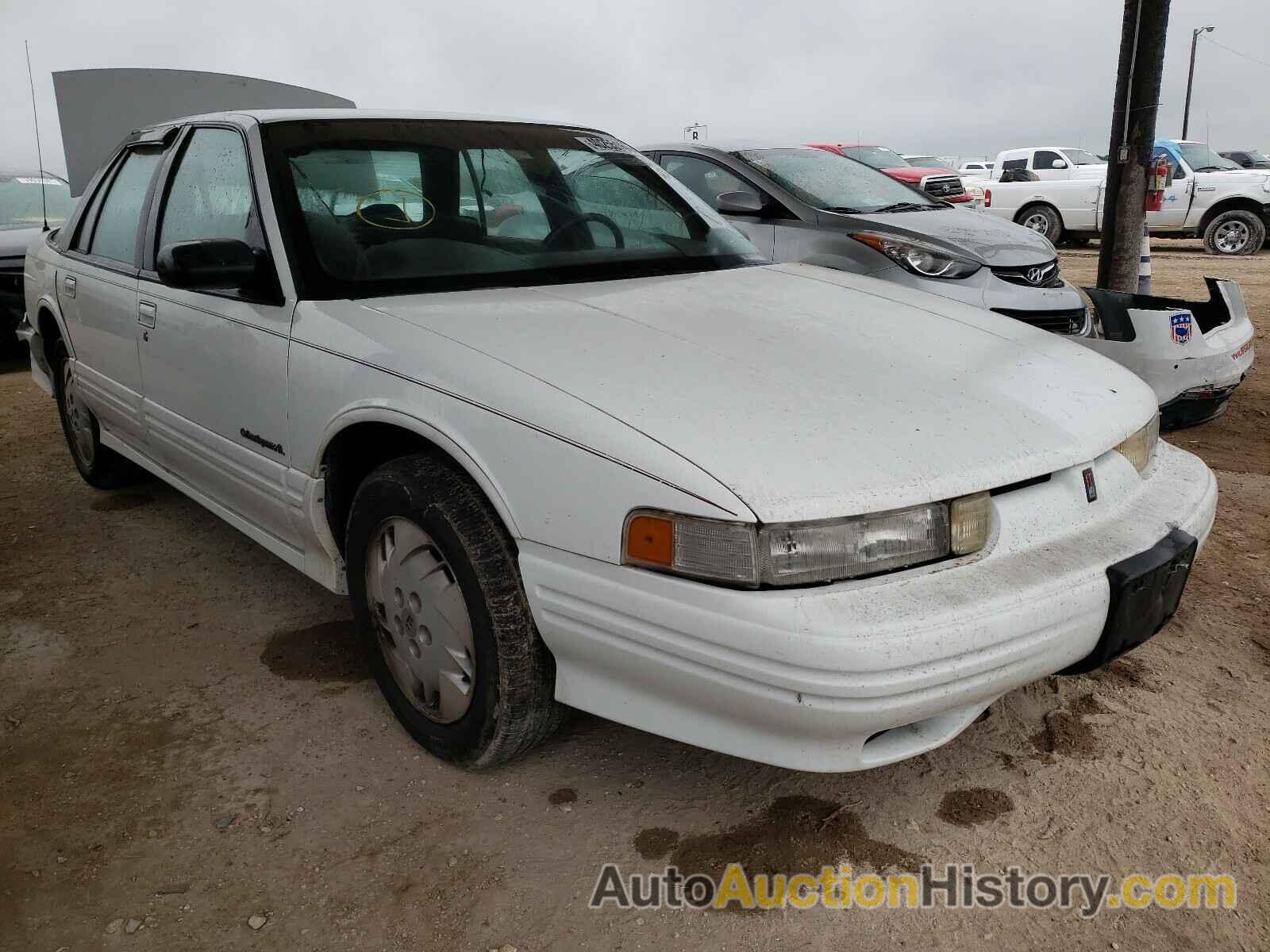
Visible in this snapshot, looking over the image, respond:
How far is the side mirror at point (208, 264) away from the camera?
2.55 meters

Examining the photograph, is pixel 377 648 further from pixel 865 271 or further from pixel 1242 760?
pixel 865 271

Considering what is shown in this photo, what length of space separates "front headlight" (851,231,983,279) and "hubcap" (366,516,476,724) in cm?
376

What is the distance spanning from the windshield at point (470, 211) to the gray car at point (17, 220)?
5.58m

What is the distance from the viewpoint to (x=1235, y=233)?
44.6 ft

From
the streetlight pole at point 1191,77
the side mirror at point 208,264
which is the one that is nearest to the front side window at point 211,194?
the side mirror at point 208,264

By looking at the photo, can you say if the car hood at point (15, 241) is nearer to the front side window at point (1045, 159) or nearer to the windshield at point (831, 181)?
Result: the windshield at point (831, 181)

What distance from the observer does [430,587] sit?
7.54 ft

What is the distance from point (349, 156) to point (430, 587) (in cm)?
130

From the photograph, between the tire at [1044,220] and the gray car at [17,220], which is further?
the tire at [1044,220]

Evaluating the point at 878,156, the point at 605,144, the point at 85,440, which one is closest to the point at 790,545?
the point at 605,144

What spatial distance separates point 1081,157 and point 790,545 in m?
17.4

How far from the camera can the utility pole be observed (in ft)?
20.1

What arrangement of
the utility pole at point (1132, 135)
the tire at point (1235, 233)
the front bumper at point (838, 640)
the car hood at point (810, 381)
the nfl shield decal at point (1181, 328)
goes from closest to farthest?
the front bumper at point (838, 640), the car hood at point (810, 381), the nfl shield decal at point (1181, 328), the utility pole at point (1132, 135), the tire at point (1235, 233)

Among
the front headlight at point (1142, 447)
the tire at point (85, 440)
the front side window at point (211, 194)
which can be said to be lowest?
the tire at point (85, 440)
